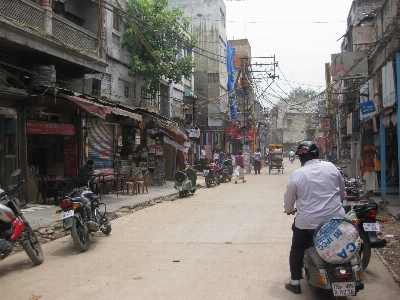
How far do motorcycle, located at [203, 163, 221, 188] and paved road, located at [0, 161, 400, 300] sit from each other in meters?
10.8

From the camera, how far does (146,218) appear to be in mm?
10531

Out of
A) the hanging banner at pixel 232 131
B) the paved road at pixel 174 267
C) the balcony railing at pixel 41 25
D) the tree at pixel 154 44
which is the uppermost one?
the tree at pixel 154 44

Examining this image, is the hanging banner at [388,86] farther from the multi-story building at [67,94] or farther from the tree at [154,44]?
the tree at [154,44]

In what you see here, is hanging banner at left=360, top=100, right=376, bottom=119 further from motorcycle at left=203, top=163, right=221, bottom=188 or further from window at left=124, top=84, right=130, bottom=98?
window at left=124, top=84, right=130, bottom=98

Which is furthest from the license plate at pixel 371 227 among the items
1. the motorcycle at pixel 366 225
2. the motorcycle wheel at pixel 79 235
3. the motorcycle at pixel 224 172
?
the motorcycle at pixel 224 172

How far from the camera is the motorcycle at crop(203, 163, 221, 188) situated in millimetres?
20497

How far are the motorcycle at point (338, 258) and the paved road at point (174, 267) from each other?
0.62m

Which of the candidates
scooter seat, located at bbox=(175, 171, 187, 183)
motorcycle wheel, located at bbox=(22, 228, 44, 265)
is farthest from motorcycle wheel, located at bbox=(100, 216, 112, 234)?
scooter seat, located at bbox=(175, 171, 187, 183)

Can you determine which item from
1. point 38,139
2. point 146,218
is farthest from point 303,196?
point 38,139

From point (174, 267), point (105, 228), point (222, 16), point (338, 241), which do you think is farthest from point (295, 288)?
point (222, 16)

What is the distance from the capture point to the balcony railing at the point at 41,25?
1057 centimetres

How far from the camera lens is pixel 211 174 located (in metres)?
20.7

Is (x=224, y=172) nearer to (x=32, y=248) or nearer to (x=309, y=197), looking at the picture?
(x=32, y=248)

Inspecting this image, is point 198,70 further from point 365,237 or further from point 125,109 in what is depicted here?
point 365,237
